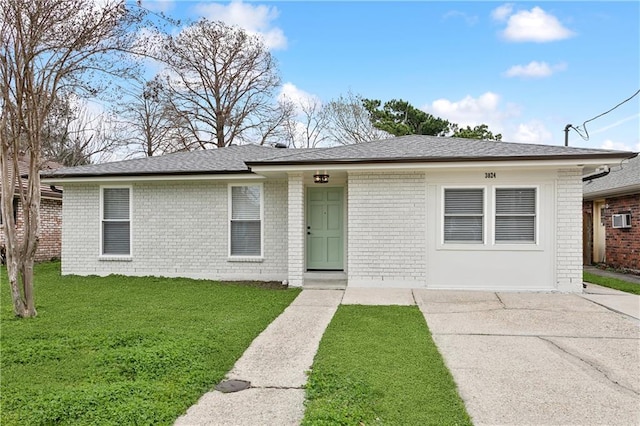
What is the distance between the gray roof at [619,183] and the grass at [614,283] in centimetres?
266

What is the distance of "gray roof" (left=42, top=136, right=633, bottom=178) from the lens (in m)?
7.62

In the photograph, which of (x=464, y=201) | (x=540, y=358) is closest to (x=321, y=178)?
(x=464, y=201)

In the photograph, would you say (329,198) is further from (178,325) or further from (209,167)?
(178,325)

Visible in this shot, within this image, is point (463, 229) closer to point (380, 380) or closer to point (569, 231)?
point (569, 231)

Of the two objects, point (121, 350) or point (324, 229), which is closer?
point (121, 350)

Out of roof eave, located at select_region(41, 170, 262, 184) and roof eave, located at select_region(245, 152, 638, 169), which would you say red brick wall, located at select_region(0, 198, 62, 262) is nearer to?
roof eave, located at select_region(41, 170, 262, 184)

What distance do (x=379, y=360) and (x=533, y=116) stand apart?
1954 centimetres

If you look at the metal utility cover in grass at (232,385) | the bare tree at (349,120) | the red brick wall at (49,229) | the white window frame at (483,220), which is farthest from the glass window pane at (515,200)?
the bare tree at (349,120)

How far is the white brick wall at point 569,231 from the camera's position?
25.9 feet

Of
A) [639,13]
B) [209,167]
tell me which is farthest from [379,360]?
[639,13]

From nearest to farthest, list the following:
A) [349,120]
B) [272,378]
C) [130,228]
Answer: [272,378]
[130,228]
[349,120]

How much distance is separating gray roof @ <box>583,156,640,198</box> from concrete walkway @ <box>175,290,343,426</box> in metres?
9.76

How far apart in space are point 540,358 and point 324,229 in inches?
244

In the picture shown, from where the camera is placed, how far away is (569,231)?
7934mm
